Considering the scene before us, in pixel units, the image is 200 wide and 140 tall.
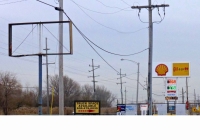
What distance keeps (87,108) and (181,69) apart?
1066 inches

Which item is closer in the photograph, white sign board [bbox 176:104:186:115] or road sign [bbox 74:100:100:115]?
road sign [bbox 74:100:100:115]

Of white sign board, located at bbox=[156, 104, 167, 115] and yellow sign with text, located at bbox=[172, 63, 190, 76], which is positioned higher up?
yellow sign with text, located at bbox=[172, 63, 190, 76]

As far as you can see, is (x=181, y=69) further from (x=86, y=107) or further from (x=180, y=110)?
(x=86, y=107)

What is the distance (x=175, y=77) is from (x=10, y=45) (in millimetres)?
32029

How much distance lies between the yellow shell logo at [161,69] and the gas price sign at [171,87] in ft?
6.30

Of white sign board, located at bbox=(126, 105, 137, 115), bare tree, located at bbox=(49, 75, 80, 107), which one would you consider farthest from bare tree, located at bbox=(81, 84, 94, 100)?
white sign board, located at bbox=(126, 105, 137, 115)

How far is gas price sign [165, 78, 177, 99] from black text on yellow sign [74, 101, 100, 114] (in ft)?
59.5

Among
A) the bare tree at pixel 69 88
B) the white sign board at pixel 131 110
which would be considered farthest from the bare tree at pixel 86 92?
the white sign board at pixel 131 110

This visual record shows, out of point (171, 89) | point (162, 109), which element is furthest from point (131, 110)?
point (171, 89)

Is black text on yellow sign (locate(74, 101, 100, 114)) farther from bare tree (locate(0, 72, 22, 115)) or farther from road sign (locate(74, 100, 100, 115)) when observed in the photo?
bare tree (locate(0, 72, 22, 115))

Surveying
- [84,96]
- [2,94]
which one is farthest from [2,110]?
[84,96]

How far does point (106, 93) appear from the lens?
83062 millimetres

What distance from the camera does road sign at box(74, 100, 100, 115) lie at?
3059 centimetres

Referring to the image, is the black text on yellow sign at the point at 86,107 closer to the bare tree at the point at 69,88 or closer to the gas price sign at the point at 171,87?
the gas price sign at the point at 171,87
